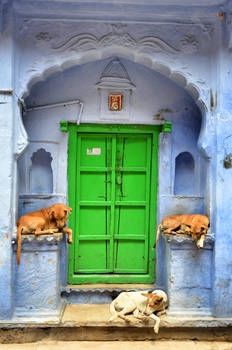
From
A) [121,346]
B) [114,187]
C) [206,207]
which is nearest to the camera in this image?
[121,346]

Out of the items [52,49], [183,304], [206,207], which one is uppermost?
[52,49]

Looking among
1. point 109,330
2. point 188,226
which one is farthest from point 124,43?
point 109,330

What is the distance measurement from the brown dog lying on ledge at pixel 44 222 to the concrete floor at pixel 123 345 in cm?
93

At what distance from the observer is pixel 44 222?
3805 millimetres

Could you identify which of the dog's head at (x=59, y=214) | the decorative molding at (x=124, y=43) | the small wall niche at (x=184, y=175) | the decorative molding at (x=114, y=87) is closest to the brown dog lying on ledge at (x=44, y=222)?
the dog's head at (x=59, y=214)

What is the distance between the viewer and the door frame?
169 inches

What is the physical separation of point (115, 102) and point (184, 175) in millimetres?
1439

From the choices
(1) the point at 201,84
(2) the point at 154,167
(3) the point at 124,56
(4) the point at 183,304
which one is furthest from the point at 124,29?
(4) the point at 183,304

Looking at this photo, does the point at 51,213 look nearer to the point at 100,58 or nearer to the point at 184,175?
the point at 184,175

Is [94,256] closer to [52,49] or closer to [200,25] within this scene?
[52,49]

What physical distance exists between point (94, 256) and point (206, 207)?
170cm

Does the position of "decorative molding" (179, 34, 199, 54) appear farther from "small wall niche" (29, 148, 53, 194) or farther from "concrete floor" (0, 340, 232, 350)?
"concrete floor" (0, 340, 232, 350)

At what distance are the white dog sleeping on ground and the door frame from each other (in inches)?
23.7

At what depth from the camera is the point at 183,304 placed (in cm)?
382
